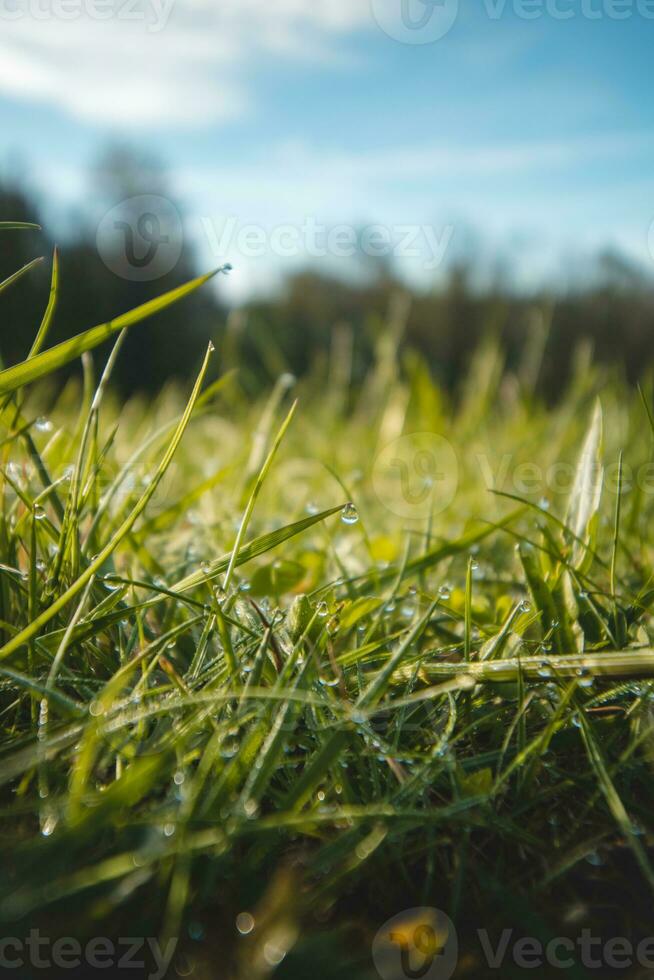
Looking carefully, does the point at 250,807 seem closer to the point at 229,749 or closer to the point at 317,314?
the point at 229,749

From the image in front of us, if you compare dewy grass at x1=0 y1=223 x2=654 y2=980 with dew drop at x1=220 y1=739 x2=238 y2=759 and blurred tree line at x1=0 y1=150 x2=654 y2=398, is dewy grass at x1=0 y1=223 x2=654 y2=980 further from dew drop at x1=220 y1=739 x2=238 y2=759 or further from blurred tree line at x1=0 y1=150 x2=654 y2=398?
blurred tree line at x1=0 y1=150 x2=654 y2=398

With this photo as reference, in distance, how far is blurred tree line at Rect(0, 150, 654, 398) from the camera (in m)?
5.92

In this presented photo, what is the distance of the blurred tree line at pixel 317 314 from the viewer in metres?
5.92

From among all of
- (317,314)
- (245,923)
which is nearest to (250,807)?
(245,923)

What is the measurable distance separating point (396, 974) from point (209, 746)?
212 mm

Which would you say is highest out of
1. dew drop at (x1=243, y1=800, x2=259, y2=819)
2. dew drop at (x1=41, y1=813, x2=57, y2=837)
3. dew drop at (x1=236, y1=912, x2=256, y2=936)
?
dew drop at (x1=41, y1=813, x2=57, y2=837)

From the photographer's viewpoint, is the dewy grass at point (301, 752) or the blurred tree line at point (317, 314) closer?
the dewy grass at point (301, 752)

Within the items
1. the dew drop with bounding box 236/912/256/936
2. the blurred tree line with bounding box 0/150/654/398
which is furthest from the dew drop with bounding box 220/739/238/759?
the blurred tree line with bounding box 0/150/654/398

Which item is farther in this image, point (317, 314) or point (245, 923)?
point (317, 314)

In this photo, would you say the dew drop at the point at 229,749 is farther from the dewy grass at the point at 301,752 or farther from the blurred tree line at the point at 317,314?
the blurred tree line at the point at 317,314

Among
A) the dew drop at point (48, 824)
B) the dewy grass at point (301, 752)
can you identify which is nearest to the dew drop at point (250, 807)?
the dewy grass at point (301, 752)

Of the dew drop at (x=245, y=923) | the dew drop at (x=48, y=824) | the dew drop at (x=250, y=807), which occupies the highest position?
the dew drop at (x=48, y=824)

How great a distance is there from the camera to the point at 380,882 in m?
0.57

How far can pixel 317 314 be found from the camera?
6891 mm
